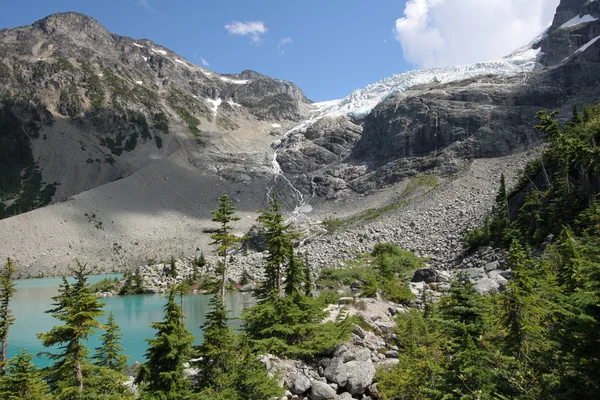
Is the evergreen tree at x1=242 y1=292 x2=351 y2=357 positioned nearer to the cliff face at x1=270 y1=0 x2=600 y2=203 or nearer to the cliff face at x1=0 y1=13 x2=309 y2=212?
the cliff face at x1=270 y1=0 x2=600 y2=203

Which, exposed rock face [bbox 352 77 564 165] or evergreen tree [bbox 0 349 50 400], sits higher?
exposed rock face [bbox 352 77 564 165]

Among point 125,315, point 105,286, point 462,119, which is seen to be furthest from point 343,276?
point 462,119

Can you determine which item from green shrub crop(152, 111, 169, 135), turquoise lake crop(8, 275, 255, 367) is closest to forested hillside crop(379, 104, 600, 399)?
turquoise lake crop(8, 275, 255, 367)

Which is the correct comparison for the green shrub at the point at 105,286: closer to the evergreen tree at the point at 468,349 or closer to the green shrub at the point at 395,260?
the green shrub at the point at 395,260

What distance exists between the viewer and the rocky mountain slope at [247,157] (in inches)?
3602

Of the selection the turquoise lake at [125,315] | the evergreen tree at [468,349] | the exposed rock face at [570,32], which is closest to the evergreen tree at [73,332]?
the evergreen tree at [468,349]

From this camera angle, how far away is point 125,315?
4806 cm

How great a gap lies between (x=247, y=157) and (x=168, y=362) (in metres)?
156

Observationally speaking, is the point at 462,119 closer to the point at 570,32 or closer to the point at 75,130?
the point at 570,32

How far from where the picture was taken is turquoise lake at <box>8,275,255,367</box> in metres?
33.0

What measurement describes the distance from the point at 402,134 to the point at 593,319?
13170cm

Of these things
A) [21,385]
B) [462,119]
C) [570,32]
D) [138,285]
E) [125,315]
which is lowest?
[125,315]

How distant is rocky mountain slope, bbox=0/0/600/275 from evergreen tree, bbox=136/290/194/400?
3867 cm

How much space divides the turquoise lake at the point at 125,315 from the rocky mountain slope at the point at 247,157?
19.0 meters
